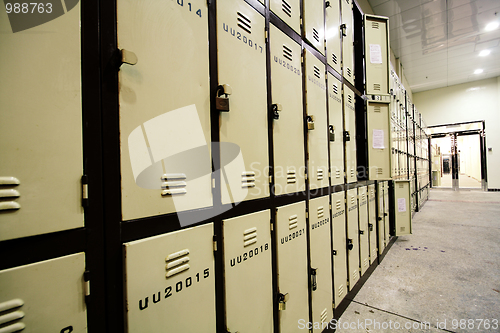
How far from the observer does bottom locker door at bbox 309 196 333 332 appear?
164 centimetres

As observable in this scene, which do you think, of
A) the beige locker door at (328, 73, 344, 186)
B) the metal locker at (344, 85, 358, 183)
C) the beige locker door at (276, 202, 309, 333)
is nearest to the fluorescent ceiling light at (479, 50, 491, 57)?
the metal locker at (344, 85, 358, 183)

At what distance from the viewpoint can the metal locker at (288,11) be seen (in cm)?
137

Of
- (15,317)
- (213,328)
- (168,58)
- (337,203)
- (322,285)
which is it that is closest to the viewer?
(15,317)

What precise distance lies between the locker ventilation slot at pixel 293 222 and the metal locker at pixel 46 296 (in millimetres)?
1092

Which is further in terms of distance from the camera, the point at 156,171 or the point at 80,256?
the point at 156,171

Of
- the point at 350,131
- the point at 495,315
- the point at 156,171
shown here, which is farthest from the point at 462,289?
the point at 156,171

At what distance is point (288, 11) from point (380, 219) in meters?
2.90

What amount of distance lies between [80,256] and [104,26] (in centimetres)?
68

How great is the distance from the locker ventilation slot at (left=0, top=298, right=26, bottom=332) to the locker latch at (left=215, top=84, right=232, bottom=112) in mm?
836

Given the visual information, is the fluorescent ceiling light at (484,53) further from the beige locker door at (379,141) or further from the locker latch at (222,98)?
the locker latch at (222,98)

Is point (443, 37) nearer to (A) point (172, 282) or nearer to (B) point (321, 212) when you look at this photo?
(B) point (321, 212)

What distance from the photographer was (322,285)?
1.74 metres

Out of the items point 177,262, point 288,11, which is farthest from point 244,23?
point 177,262

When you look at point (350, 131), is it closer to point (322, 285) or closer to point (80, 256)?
point (322, 285)
